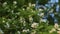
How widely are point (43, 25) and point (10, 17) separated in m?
0.41

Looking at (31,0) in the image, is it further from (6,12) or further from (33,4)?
(6,12)

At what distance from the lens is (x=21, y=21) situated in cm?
199

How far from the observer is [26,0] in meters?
2.21

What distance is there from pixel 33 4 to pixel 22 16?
0.82ft

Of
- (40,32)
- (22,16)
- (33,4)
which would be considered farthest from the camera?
(33,4)

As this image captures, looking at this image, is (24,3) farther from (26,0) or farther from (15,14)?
(15,14)

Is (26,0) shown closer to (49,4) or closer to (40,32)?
(49,4)

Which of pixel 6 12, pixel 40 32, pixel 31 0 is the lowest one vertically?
pixel 40 32

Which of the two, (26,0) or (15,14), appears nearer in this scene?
(15,14)

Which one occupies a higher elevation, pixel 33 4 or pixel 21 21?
pixel 33 4

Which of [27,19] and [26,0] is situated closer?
[27,19]

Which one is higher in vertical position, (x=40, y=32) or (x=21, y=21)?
(x=21, y=21)

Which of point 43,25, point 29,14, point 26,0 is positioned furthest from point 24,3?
point 43,25

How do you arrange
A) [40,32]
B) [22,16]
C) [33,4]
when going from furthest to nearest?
[33,4] → [22,16] → [40,32]
